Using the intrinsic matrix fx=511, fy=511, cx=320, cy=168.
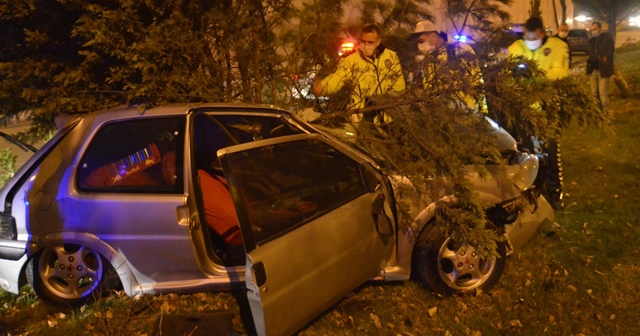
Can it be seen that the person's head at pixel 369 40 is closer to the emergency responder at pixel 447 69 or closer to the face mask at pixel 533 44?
the emergency responder at pixel 447 69

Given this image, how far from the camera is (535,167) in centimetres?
402

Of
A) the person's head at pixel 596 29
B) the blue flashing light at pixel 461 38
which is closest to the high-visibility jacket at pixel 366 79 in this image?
the blue flashing light at pixel 461 38

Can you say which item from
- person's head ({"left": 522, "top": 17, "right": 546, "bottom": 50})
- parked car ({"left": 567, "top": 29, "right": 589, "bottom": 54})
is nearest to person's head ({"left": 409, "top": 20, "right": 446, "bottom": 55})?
person's head ({"left": 522, "top": 17, "right": 546, "bottom": 50})

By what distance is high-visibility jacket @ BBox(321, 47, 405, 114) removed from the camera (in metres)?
4.39

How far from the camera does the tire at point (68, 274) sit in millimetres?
3674

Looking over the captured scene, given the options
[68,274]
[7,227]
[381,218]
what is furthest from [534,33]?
A: [7,227]

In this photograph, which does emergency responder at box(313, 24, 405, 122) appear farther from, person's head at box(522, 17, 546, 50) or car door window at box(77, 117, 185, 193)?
person's head at box(522, 17, 546, 50)

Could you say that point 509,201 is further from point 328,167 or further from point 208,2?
point 208,2

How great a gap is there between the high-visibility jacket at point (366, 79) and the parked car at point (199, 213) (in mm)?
1003

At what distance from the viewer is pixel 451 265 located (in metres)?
3.78

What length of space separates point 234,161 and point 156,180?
0.87 m

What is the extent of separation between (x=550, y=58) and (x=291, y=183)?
13.4 feet

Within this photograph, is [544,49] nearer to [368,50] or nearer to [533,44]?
[533,44]

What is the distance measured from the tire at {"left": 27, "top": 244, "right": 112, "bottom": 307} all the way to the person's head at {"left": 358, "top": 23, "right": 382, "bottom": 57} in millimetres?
3013
